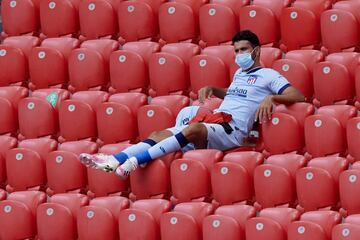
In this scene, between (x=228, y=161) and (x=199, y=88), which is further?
(x=199, y=88)

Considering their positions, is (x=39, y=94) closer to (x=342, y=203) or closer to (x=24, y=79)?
(x=24, y=79)

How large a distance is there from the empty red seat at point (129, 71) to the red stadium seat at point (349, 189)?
1572mm

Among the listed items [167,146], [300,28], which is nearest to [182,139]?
[167,146]

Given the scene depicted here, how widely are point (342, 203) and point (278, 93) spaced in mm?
693

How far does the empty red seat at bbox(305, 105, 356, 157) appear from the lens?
22.7 ft

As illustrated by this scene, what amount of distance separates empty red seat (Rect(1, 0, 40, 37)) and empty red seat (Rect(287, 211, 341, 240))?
2.59m

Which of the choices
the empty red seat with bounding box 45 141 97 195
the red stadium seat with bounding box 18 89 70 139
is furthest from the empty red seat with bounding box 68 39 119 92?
the empty red seat with bounding box 45 141 97 195

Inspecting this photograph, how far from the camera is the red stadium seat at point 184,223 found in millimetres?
6820

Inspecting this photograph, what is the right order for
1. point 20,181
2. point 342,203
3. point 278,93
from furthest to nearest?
point 20,181 → point 278,93 → point 342,203

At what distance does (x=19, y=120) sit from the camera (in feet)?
26.0

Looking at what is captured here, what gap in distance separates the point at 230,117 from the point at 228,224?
679 mm

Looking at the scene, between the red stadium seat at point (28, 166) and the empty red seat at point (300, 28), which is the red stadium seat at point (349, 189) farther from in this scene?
the red stadium seat at point (28, 166)

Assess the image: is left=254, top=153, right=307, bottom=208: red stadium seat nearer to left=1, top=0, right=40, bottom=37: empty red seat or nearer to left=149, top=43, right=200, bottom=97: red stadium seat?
left=149, top=43, right=200, bottom=97: red stadium seat

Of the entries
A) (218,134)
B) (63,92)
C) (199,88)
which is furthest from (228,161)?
(63,92)
